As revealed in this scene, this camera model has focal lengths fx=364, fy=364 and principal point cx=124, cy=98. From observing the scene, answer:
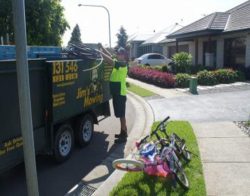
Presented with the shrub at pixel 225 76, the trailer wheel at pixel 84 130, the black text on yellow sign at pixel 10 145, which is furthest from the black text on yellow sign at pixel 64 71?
the shrub at pixel 225 76

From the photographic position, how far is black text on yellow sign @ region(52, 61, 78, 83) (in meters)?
6.00

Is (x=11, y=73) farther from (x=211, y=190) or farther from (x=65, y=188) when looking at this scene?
(x=211, y=190)

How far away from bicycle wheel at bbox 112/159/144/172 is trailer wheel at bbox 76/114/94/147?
2.47 meters

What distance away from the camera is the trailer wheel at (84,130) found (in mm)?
7461

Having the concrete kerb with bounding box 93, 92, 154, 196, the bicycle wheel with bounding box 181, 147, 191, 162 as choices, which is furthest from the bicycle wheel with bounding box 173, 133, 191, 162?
the concrete kerb with bounding box 93, 92, 154, 196

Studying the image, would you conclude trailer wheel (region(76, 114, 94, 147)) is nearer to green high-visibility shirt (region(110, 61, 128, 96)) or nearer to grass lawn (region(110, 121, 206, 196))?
green high-visibility shirt (region(110, 61, 128, 96))

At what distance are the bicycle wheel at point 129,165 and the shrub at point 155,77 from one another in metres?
13.1

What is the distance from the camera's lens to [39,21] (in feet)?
68.1

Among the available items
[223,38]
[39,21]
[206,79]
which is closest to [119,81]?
[206,79]

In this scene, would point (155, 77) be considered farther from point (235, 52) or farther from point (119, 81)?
point (119, 81)

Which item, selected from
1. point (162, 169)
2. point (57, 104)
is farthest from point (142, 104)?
point (162, 169)

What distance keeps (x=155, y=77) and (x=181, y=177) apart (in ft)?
49.4

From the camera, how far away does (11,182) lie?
5773mm

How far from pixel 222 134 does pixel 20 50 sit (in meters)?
5.87
